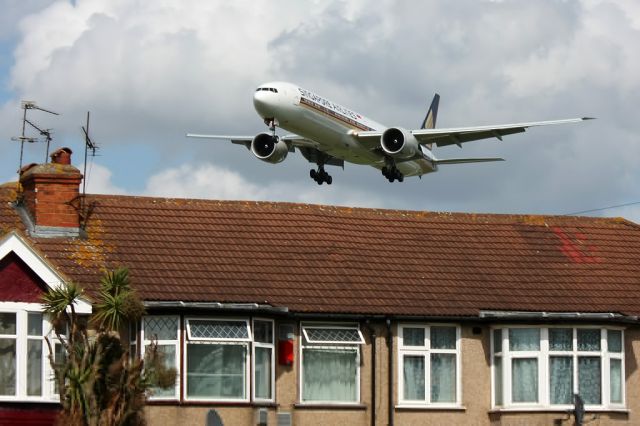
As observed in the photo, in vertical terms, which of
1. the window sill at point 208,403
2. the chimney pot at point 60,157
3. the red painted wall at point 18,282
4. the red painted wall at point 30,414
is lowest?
the red painted wall at point 30,414

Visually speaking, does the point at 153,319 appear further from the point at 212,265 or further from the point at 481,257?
the point at 481,257

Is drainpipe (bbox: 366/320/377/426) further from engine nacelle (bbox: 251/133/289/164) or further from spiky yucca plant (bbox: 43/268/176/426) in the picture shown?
engine nacelle (bbox: 251/133/289/164)

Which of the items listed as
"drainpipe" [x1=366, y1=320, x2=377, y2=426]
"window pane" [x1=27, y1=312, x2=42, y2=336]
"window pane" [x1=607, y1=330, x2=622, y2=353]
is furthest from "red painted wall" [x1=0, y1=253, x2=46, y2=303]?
"window pane" [x1=607, y1=330, x2=622, y2=353]

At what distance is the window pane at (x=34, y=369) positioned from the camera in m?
29.2

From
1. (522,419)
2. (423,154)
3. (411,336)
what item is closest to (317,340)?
(411,336)

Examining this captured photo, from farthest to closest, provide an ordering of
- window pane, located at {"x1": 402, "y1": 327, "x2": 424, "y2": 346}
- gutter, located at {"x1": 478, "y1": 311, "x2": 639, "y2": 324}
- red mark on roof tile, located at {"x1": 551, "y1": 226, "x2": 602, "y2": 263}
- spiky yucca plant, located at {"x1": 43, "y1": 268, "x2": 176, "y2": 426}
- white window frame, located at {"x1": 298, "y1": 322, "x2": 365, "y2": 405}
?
1. red mark on roof tile, located at {"x1": 551, "y1": 226, "x2": 602, "y2": 263}
2. window pane, located at {"x1": 402, "y1": 327, "x2": 424, "y2": 346}
3. gutter, located at {"x1": 478, "y1": 311, "x2": 639, "y2": 324}
4. white window frame, located at {"x1": 298, "y1": 322, "x2": 365, "y2": 405}
5. spiky yucca plant, located at {"x1": 43, "y1": 268, "x2": 176, "y2": 426}

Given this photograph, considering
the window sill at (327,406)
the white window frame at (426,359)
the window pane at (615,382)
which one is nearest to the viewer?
the window sill at (327,406)

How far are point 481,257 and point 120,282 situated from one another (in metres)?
11.4

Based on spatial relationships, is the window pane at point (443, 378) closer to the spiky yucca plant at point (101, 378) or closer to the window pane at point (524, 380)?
the window pane at point (524, 380)

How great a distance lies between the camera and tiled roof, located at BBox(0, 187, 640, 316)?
31.9 m

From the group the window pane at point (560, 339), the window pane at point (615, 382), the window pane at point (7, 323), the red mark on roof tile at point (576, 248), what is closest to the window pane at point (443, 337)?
the window pane at point (560, 339)

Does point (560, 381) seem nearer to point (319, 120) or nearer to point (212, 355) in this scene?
point (212, 355)

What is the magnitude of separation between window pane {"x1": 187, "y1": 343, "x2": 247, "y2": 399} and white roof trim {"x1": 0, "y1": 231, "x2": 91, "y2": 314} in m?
2.49

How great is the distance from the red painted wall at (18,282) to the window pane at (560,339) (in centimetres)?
1122
